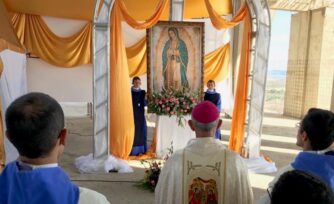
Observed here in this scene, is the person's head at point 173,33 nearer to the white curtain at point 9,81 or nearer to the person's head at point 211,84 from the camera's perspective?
the person's head at point 211,84

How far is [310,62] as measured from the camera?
38.0ft

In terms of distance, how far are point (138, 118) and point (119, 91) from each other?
1120mm

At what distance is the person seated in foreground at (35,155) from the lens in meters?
1.09

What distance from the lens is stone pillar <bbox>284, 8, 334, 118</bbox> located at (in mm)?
11102

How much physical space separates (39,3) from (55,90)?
2.82 meters

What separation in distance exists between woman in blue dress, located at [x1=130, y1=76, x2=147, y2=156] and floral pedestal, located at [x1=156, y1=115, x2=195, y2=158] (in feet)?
1.25

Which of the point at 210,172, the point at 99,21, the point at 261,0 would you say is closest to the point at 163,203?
the point at 210,172

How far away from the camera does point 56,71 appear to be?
10.7 meters

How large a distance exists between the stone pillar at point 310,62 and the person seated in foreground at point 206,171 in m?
9.94

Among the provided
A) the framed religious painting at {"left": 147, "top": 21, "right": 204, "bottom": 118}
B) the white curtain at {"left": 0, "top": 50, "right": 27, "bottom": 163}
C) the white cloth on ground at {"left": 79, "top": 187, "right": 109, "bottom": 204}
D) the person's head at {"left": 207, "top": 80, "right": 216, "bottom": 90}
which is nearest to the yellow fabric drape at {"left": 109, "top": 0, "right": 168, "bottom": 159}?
the framed religious painting at {"left": 147, "top": 21, "right": 204, "bottom": 118}

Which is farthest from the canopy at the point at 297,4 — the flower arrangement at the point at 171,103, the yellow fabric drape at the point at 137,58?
the flower arrangement at the point at 171,103

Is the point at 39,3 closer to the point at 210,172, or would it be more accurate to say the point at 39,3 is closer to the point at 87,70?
the point at 87,70

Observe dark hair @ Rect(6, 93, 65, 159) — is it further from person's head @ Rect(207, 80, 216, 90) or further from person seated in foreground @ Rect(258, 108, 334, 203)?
person's head @ Rect(207, 80, 216, 90)

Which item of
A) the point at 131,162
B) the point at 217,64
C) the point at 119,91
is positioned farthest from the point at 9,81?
the point at 217,64
